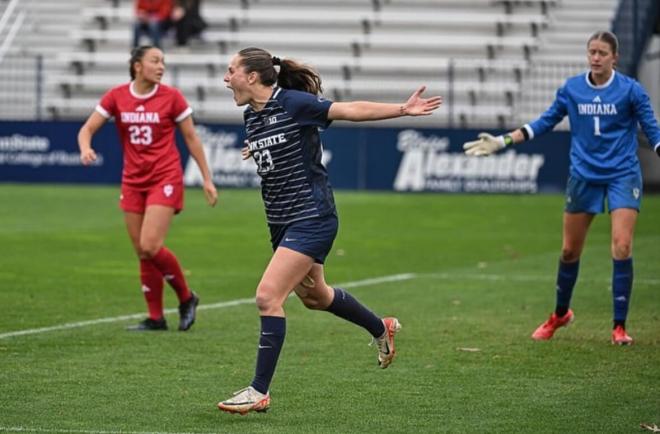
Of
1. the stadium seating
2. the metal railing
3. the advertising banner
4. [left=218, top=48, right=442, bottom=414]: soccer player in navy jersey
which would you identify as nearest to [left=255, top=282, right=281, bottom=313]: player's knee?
[left=218, top=48, right=442, bottom=414]: soccer player in navy jersey

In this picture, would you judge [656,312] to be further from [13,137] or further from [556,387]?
[13,137]

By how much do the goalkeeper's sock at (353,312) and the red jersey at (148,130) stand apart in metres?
3.19

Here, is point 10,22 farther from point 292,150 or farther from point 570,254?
point 292,150

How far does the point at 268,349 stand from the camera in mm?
8141

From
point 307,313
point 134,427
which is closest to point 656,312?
point 307,313

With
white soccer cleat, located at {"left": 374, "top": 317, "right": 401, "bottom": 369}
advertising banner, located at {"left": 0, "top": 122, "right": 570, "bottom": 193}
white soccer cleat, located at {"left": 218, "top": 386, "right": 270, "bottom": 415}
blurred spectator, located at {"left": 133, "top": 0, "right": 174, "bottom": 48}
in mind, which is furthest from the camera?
blurred spectator, located at {"left": 133, "top": 0, "right": 174, "bottom": 48}

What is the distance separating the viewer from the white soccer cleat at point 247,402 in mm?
7883

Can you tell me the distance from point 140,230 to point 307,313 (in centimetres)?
189

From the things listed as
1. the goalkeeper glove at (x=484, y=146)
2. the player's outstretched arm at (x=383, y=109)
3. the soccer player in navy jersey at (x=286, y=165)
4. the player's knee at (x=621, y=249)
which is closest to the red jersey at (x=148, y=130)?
the goalkeeper glove at (x=484, y=146)

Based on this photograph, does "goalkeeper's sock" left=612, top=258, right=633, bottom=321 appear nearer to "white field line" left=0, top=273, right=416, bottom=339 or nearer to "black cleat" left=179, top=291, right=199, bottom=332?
"black cleat" left=179, top=291, right=199, bottom=332

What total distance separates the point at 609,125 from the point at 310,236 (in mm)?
3544

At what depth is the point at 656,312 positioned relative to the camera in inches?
504

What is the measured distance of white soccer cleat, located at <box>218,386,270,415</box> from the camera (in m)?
7.88

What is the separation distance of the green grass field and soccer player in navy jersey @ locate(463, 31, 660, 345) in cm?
69
